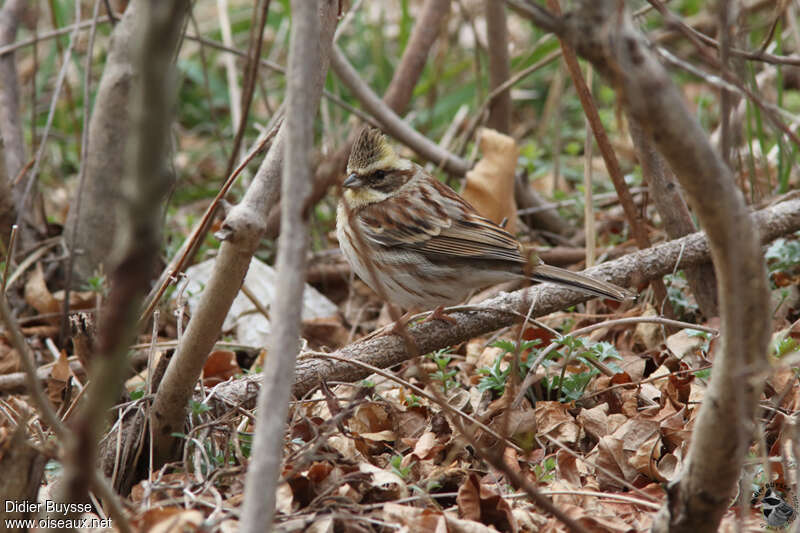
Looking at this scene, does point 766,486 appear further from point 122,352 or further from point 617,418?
point 122,352

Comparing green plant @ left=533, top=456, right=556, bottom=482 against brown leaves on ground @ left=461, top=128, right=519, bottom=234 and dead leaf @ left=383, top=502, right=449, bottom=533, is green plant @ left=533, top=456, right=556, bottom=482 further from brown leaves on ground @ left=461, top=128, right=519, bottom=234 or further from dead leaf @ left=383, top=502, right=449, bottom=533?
brown leaves on ground @ left=461, top=128, right=519, bottom=234

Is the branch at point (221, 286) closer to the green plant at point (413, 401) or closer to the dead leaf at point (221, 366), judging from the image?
the green plant at point (413, 401)

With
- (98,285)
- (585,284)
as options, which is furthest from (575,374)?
(98,285)

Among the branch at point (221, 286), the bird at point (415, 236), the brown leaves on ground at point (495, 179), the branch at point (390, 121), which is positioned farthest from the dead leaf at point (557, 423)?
the branch at point (390, 121)

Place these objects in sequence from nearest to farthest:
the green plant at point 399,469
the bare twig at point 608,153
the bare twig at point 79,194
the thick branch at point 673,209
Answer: the green plant at point 399,469 → the bare twig at point 608,153 → the thick branch at point 673,209 → the bare twig at point 79,194

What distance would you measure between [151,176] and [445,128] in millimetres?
6173

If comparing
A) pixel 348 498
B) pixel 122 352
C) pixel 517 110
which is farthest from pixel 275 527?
pixel 517 110

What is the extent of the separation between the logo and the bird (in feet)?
5.48

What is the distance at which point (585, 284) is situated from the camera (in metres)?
3.87

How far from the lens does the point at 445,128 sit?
7473 mm

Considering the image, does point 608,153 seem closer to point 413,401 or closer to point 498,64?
point 413,401

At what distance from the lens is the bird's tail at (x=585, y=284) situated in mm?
3861

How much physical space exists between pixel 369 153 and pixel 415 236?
0.54m

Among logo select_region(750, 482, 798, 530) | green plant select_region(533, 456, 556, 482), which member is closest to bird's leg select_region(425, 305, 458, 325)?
green plant select_region(533, 456, 556, 482)
